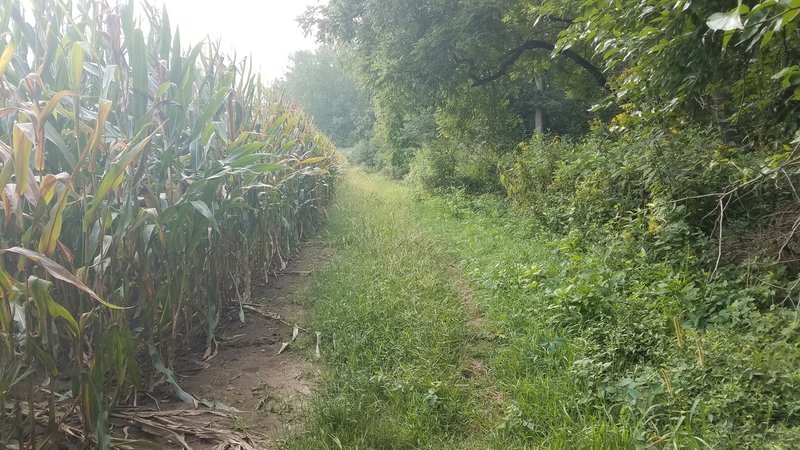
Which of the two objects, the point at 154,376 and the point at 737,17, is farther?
the point at 154,376

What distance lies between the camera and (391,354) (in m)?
3.09

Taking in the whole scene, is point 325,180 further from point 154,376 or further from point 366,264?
point 154,376

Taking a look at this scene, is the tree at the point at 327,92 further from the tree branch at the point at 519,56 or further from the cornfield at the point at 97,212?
the cornfield at the point at 97,212

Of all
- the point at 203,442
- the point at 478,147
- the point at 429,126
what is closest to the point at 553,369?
the point at 203,442

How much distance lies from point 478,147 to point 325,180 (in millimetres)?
4659

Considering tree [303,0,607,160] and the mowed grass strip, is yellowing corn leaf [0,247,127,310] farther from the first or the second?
tree [303,0,607,160]

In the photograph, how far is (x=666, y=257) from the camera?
3480 mm

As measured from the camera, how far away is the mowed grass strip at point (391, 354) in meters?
2.29

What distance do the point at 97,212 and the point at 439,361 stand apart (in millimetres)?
2049

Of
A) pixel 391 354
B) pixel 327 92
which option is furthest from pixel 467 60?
pixel 327 92

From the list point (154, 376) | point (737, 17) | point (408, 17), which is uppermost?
point (408, 17)

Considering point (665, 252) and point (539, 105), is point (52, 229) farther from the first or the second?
point (539, 105)

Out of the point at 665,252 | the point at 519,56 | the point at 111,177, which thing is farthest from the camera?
the point at 519,56

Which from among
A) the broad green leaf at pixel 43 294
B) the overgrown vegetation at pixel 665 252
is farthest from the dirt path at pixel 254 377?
the overgrown vegetation at pixel 665 252
